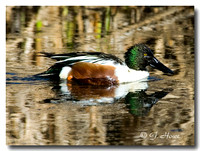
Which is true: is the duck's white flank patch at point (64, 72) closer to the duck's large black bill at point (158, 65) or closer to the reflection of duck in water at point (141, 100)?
the reflection of duck in water at point (141, 100)

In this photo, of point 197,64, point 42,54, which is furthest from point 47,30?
point 197,64

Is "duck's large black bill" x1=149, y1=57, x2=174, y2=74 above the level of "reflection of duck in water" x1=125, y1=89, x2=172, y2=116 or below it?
above

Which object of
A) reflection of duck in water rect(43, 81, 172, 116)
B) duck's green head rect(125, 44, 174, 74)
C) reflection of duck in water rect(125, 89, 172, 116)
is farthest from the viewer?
duck's green head rect(125, 44, 174, 74)

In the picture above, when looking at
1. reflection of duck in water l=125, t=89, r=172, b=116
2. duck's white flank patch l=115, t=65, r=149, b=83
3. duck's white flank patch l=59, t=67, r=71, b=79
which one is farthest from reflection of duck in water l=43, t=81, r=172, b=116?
duck's white flank patch l=59, t=67, r=71, b=79

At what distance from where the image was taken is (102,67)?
29.4 ft

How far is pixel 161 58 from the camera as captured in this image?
30.5 ft

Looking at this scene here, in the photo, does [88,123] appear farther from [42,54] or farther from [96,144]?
[42,54]

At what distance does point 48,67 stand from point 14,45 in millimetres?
604

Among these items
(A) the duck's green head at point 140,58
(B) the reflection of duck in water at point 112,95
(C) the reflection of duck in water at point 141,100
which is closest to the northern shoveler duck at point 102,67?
(A) the duck's green head at point 140,58

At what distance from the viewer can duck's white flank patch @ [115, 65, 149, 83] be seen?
29.5 feet

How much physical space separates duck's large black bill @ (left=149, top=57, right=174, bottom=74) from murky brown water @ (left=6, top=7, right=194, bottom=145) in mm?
99

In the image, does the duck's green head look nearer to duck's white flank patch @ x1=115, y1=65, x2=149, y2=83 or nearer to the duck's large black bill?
the duck's large black bill

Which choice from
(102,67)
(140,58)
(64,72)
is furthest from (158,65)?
(64,72)
